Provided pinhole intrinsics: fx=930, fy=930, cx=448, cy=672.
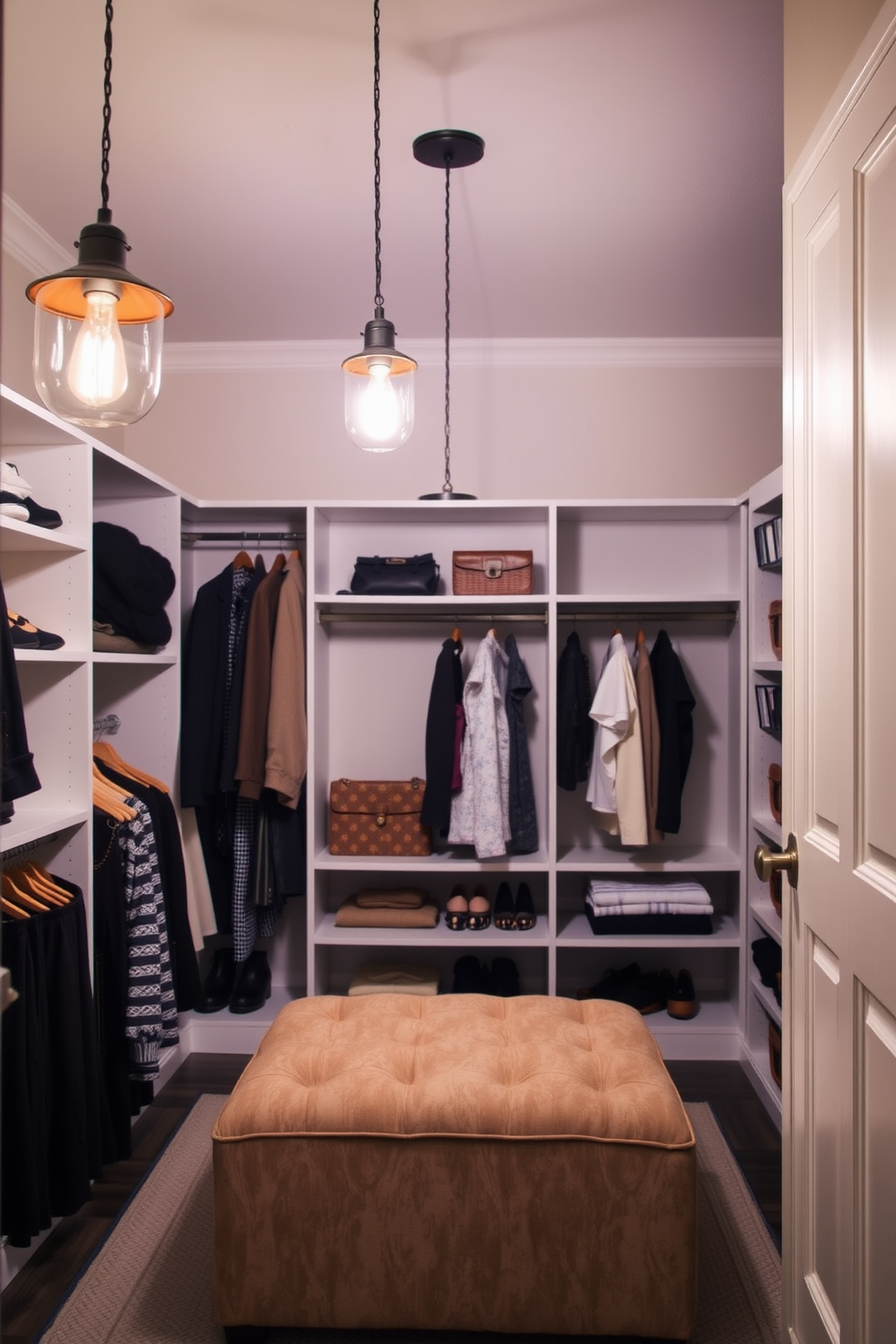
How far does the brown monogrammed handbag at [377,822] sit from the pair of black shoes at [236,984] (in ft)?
1.96

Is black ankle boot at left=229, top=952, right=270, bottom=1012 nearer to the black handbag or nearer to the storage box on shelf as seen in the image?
the storage box on shelf

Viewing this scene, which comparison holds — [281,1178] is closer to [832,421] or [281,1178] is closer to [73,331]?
[73,331]

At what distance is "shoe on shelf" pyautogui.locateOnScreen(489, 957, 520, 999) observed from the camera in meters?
3.47

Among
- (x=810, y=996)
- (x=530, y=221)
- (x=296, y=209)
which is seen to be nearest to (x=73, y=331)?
(x=810, y=996)

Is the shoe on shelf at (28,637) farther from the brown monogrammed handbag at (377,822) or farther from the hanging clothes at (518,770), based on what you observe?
the hanging clothes at (518,770)

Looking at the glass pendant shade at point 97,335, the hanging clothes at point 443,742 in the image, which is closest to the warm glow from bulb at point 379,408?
the glass pendant shade at point 97,335

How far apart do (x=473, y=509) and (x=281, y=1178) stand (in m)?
2.31

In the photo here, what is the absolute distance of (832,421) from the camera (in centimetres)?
140

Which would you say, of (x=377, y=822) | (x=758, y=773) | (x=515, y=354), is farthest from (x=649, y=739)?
(x=515, y=354)

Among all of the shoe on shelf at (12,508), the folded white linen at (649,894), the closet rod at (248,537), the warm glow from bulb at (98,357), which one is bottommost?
the folded white linen at (649,894)

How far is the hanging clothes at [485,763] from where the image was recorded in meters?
3.28

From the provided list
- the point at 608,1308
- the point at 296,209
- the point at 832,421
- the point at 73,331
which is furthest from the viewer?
the point at 296,209

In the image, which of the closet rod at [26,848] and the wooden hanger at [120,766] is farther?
the wooden hanger at [120,766]

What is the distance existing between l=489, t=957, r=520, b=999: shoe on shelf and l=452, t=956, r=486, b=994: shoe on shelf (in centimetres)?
4
